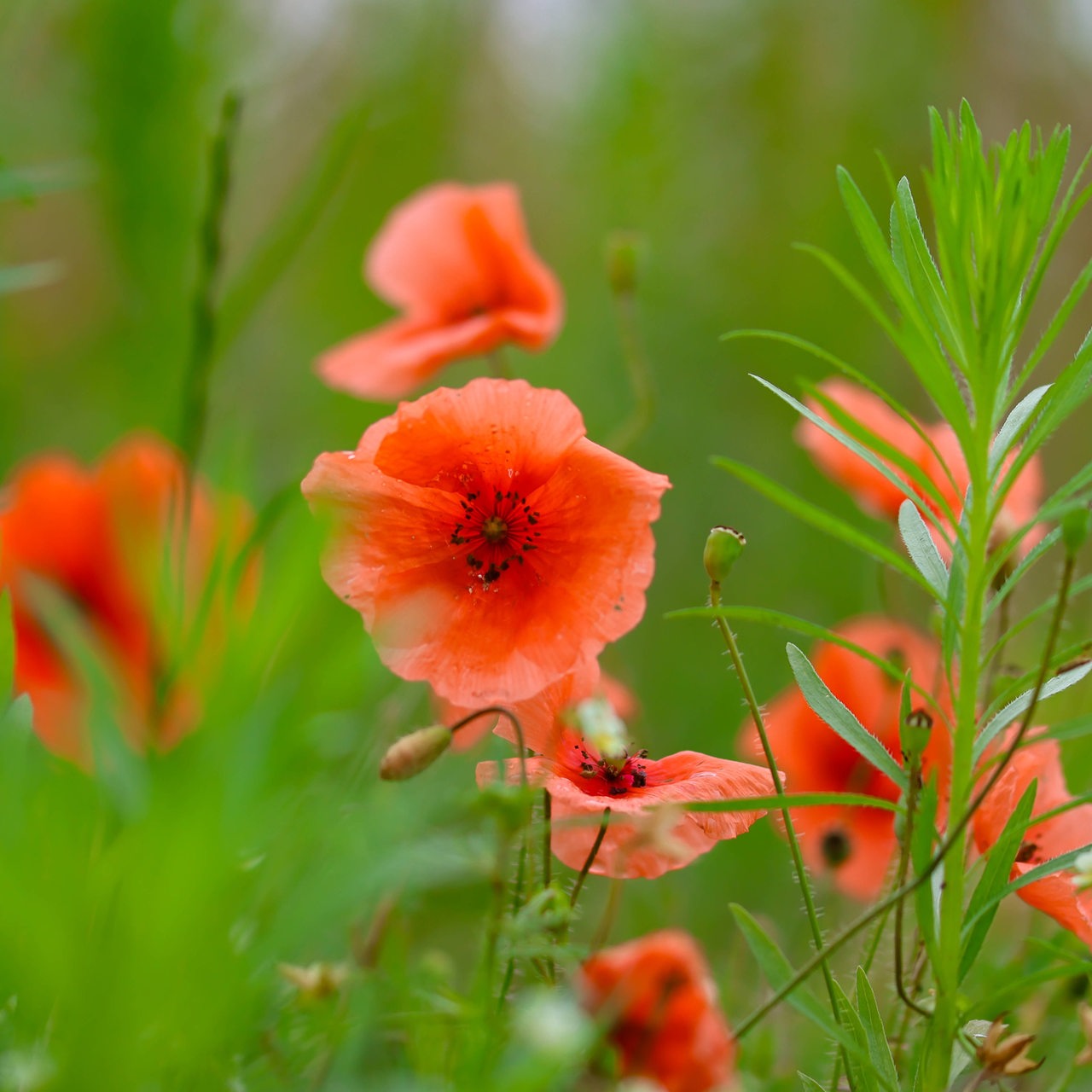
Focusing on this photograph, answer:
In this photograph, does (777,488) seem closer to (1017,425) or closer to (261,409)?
(1017,425)

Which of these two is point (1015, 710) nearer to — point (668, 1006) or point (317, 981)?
point (668, 1006)

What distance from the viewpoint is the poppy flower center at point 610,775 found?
0.55m

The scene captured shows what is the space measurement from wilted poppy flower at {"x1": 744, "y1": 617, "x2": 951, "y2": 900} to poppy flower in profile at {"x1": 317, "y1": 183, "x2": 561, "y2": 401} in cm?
38

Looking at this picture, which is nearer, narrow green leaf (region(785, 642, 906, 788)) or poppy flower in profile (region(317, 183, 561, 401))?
narrow green leaf (region(785, 642, 906, 788))

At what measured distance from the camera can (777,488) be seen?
1.34 feet

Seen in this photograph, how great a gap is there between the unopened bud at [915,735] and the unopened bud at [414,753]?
182 mm

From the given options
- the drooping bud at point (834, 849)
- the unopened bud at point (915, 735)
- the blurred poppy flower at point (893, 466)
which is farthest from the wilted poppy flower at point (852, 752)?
the unopened bud at point (915, 735)

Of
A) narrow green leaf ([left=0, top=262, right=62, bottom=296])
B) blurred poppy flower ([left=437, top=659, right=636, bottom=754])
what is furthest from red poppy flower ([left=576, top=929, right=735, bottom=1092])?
narrow green leaf ([left=0, top=262, right=62, bottom=296])

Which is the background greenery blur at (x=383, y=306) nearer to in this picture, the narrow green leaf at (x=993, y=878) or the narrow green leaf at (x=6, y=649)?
the narrow green leaf at (x=6, y=649)

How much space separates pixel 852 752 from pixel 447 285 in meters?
0.61

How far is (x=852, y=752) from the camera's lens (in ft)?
3.56

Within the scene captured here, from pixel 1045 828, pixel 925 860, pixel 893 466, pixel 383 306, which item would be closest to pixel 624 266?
pixel 893 466

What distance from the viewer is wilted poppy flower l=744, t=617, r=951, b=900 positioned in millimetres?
738

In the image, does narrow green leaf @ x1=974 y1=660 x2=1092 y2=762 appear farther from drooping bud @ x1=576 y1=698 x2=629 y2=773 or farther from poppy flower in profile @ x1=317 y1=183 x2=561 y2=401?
poppy flower in profile @ x1=317 y1=183 x2=561 y2=401
